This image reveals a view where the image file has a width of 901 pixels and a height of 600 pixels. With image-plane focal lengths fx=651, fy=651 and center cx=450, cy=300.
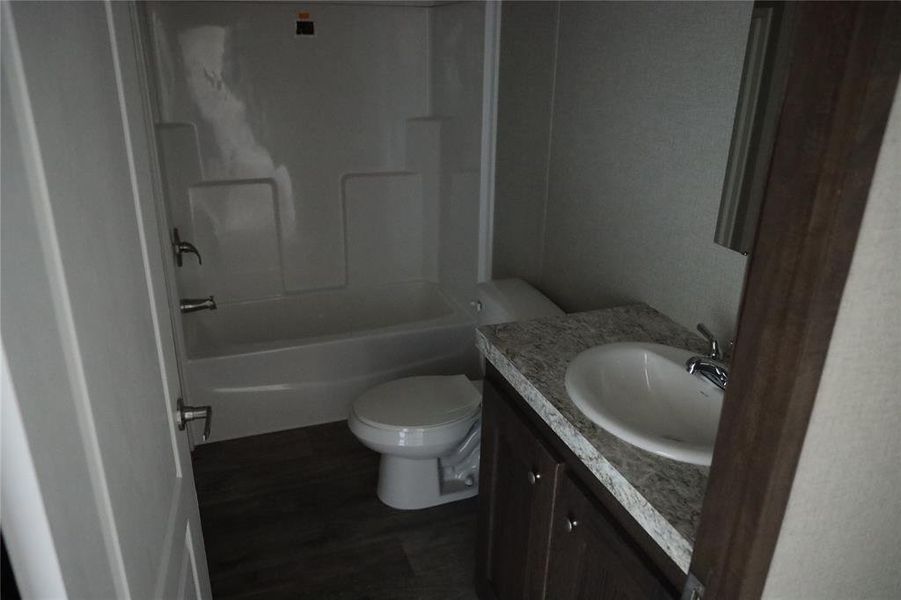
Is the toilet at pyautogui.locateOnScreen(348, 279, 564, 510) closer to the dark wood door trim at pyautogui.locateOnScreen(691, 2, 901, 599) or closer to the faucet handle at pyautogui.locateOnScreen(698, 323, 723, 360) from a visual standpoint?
the faucet handle at pyautogui.locateOnScreen(698, 323, 723, 360)

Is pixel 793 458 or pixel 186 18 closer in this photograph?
pixel 793 458

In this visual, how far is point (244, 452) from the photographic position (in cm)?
268

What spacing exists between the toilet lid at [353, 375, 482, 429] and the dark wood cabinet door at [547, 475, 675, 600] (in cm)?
83

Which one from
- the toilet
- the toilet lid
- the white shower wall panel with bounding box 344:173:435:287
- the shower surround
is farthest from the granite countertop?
the white shower wall panel with bounding box 344:173:435:287

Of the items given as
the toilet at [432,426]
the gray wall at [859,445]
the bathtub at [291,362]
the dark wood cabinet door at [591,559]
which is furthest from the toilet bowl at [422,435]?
the gray wall at [859,445]

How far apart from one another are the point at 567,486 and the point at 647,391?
31cm

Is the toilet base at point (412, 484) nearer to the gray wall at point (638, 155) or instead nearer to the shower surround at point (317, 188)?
the shower surround at point (317, 188)

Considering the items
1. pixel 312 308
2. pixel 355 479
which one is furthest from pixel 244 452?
pixel 312 308

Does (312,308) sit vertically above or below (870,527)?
below

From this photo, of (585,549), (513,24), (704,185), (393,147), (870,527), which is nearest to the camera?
(870,527)

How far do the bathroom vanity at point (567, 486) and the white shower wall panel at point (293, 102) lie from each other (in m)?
1.92

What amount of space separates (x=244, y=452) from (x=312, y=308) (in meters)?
0.97

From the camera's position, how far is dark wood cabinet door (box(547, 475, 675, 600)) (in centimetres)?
110

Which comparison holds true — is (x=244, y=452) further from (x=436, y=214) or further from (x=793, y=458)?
(x=793, y=458)
